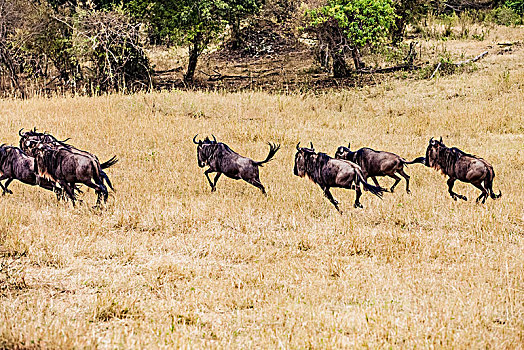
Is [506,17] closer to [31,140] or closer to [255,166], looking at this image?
[255,166]

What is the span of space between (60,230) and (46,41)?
2017 centimetres

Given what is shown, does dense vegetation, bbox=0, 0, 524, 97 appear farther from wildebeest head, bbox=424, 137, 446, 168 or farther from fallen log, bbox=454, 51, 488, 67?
wildebeest head, bbox=424, 137, 446, 168

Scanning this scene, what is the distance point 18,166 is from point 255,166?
374 centimetres

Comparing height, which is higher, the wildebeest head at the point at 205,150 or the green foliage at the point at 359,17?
the green foliage at the point at 359,17

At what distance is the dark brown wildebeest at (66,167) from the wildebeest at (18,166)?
30 centimetres

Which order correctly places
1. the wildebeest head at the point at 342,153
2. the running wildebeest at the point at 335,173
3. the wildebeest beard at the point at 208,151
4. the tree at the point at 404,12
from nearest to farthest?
the running wildebeest at the point at 335,173, the wildebeest head at the point at 342,153, the wildebeest beard at the point at 208,151, the tree at the point at 404,12

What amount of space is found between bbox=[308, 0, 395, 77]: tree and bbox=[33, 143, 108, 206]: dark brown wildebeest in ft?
50.1

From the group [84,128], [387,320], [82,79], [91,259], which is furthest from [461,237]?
[82,79]

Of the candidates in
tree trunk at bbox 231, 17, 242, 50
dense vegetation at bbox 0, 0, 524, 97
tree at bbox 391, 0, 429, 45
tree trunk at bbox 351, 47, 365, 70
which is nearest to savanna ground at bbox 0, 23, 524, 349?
dense vegetation at bbox 0, 0, 524, 97

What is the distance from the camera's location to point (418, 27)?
3022 cm

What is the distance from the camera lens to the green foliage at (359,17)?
22094 mm

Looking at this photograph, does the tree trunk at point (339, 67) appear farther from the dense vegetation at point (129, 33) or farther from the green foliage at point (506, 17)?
the green foliage at point (506, 17)

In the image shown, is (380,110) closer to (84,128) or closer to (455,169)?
(84,128)

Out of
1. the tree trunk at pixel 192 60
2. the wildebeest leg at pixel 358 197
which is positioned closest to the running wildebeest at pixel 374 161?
the wildebeest leg at pixel 358 197
